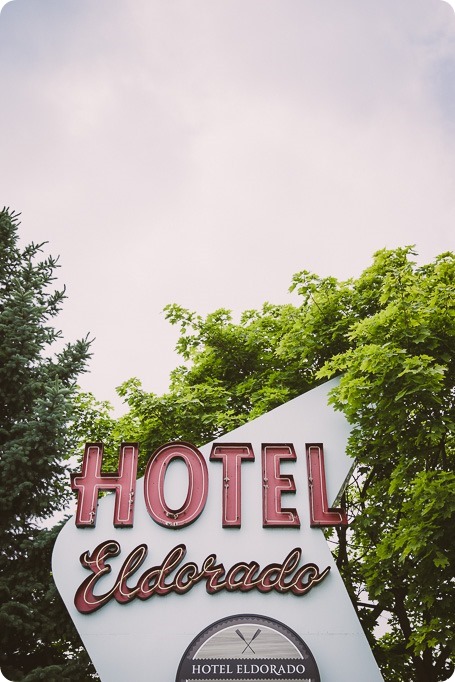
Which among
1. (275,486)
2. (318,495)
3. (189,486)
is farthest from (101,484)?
(318,495)

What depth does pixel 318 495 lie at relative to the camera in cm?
962

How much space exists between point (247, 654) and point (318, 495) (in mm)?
2639

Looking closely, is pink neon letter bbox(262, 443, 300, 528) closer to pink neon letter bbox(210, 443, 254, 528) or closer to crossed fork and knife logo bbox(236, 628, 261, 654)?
Answer: pink neon letter bbox(210, 443, 254, 528)

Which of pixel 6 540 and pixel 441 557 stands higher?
pixel 6 540

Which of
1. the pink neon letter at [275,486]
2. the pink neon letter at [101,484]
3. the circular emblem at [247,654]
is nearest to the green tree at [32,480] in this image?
the pink neon letter at [101,484]

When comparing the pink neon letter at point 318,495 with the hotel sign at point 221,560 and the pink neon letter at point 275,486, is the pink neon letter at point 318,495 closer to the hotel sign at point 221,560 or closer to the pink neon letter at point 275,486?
the hotel sign at point 221,560

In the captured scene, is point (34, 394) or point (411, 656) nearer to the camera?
point (411, 656)

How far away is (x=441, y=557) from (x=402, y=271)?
433cm

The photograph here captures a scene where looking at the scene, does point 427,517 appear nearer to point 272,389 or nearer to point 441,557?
point 441,557

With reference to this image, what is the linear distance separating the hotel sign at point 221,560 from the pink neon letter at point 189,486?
0.06 ft

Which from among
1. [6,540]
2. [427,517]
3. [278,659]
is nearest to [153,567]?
[278,659]

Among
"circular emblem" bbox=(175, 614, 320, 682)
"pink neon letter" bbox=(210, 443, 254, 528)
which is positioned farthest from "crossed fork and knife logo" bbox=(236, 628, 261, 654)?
"pink neon letter" bbox=(210, 443, 254, 528)

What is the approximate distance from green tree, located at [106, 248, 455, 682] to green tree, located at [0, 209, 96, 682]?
83.3 inches

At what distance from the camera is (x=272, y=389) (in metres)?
11.8
